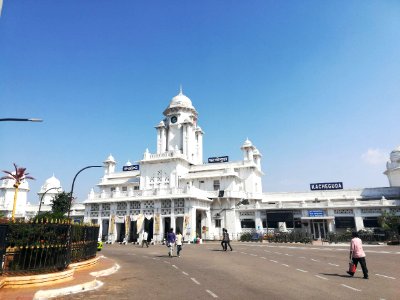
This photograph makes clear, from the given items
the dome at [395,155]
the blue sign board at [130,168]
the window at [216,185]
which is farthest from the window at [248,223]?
the dome at [395,155]

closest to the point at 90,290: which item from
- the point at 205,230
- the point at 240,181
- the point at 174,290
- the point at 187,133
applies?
the point at 174,290

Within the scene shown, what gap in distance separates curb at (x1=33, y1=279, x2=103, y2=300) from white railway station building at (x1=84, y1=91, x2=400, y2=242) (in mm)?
29689

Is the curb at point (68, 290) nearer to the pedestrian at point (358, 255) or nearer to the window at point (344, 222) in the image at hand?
the pedestrian at point (358, 255)

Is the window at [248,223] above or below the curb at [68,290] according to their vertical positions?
Result: above

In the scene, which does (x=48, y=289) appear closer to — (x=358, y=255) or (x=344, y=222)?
(x=358, y=255)

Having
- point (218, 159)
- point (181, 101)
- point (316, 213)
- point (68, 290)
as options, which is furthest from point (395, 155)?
point (68, 290)

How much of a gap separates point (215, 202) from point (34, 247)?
1430 inches

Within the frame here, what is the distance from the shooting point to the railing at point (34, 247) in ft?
33.3

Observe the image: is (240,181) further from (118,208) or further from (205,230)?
(118,208)

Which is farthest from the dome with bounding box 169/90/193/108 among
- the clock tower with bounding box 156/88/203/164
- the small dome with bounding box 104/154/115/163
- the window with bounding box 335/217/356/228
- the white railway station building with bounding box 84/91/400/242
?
the window with bounding box 335/217/356/228

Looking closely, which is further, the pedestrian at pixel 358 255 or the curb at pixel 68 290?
the pedestrian at pixel 358 255

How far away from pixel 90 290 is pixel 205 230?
3533 cm

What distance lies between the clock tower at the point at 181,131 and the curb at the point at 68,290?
4407 cm

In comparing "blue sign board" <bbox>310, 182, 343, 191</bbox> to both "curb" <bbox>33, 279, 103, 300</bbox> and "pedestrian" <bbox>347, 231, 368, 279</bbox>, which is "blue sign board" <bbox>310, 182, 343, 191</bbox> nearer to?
"pedestrian" <bbox>347, 231, 368, 279</bbox>
